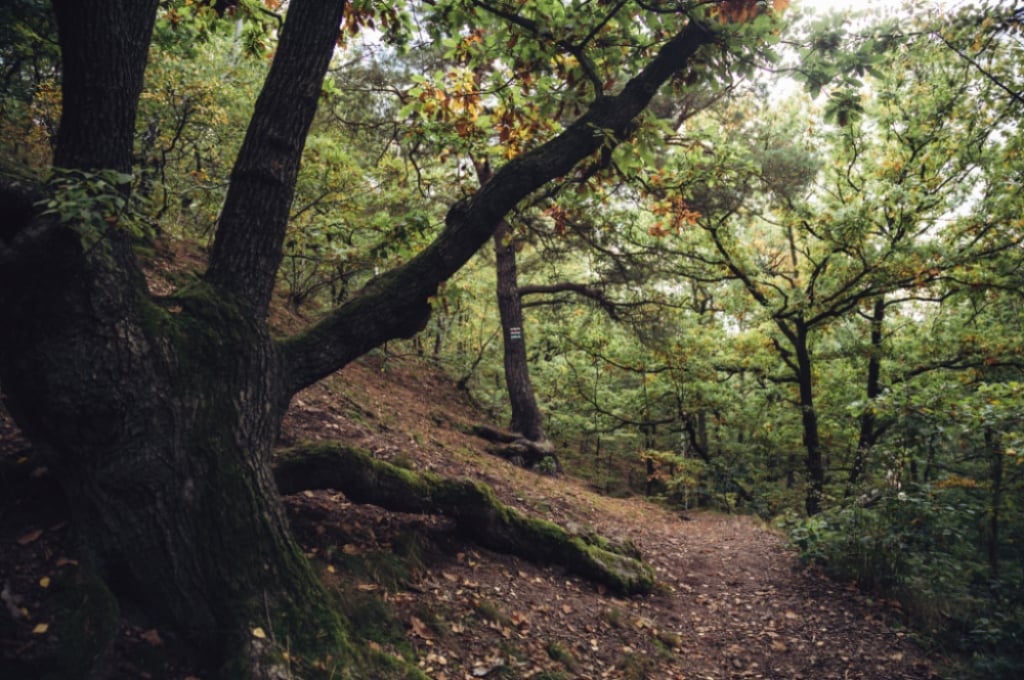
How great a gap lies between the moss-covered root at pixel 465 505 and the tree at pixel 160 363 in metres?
0.92

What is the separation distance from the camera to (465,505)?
17.1 ft

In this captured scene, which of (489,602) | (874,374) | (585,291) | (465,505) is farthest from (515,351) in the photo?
(874,374)

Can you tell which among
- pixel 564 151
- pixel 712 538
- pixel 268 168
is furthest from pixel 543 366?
pixel 268 168

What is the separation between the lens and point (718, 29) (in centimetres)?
385

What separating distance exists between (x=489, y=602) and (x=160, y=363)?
3.06m

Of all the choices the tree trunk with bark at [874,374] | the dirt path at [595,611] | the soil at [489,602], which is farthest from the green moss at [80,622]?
the tree trunk with bark at [874,374]

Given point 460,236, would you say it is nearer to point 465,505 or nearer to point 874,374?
point 465,505

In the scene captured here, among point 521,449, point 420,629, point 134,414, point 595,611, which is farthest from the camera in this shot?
point 521,449

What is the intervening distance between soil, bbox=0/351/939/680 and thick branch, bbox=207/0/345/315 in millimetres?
1806

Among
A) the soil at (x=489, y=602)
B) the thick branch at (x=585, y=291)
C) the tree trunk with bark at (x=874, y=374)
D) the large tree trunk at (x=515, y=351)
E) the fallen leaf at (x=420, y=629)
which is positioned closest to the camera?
the soil at (x=489, y=602)

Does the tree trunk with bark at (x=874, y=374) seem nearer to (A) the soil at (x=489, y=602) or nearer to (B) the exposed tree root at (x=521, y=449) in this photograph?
(A) the soil at (x=489, y=602)

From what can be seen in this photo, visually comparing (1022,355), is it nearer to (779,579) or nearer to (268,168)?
(779,579)

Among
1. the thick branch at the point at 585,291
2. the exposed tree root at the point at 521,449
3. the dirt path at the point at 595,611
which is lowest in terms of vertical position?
the dirt path at the point at 595,611

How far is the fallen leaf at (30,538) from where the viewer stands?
10.3ft
